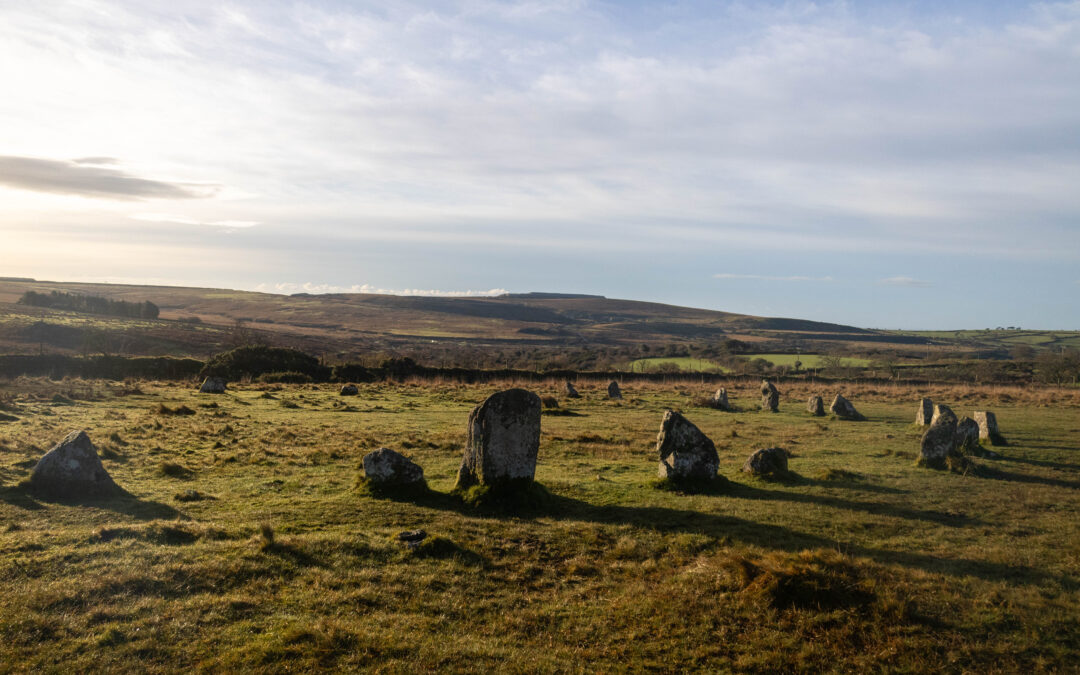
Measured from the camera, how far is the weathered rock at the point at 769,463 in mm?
16016

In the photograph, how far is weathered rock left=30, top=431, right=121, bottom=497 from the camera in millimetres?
12477

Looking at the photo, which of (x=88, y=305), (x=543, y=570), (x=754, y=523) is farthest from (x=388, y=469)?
(x=88, y=305)

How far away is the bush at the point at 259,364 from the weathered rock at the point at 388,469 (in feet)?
127

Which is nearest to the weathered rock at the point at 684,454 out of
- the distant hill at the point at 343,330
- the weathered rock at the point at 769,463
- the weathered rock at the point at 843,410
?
the weathered rock at the point at 769,463

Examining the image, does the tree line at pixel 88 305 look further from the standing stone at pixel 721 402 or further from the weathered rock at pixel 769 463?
the weathered rock at pixel 769 463

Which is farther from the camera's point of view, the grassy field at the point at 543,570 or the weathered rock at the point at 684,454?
the weathered rock at the point at 684,454

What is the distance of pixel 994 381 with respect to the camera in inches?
2137

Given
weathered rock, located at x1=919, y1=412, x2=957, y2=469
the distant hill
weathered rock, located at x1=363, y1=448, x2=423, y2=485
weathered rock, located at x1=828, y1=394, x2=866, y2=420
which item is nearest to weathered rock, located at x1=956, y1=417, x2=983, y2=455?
weathered rock, located at x1=919, y1=412, x2=957, y2=469

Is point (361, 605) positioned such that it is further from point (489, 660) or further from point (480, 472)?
point (480, 472)

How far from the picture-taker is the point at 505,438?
13.6m

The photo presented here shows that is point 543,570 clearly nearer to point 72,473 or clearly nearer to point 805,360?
point 72,473

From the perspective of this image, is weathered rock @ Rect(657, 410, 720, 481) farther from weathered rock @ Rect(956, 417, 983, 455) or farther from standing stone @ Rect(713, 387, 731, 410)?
standing stone @ Rect(713, 387, 731, 410)

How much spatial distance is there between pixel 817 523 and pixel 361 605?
911 cm

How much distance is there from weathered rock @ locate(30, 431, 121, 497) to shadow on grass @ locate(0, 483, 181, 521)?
0.45 ft
